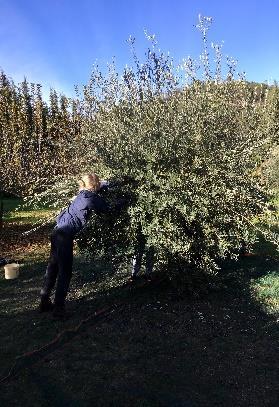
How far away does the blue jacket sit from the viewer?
19.6ft

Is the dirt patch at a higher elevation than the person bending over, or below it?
below

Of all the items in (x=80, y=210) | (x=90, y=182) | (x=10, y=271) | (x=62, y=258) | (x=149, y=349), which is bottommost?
(x=149, y=349)

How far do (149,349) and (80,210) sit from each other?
211cm

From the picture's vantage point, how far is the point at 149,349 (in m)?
5.05

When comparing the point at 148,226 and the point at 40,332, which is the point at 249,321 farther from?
the point at 40,332

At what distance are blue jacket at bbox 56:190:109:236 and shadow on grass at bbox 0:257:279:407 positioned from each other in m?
1.30

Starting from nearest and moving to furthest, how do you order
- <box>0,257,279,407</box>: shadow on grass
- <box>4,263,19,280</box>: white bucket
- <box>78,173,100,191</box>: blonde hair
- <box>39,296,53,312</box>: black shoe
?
1. <box>0,257,279,407</box>: shadow on grass
2. <box>78,173,100,191</box>: blonde hair
3. <box>39,296,53,312</box>: black shoe
4. <box>4,263,19,280</box>: white bucket

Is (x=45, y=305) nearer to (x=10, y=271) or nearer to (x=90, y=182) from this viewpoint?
(x=90, y=182)

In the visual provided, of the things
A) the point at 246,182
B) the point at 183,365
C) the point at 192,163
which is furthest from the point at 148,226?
the point at 183,365

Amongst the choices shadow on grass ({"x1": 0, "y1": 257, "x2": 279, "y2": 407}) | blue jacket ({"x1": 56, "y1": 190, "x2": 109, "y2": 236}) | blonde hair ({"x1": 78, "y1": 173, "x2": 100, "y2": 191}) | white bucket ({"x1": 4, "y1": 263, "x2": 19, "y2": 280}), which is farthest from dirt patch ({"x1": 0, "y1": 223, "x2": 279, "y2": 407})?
blonde hair ({"x1": 78, "y1": 173, "x2": 100, "y2": 191})

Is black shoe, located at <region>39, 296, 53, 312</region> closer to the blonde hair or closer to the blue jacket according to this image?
the blue jacket

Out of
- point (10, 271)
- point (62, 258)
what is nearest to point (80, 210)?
point (62, 258)

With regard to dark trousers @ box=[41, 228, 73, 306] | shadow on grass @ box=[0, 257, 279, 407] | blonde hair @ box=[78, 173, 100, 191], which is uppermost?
blonde hair @ box=[78, 173, 100, 191]

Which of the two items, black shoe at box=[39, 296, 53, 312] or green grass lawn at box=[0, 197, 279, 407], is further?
black shoe at box=[39, 296, 53, 312]
